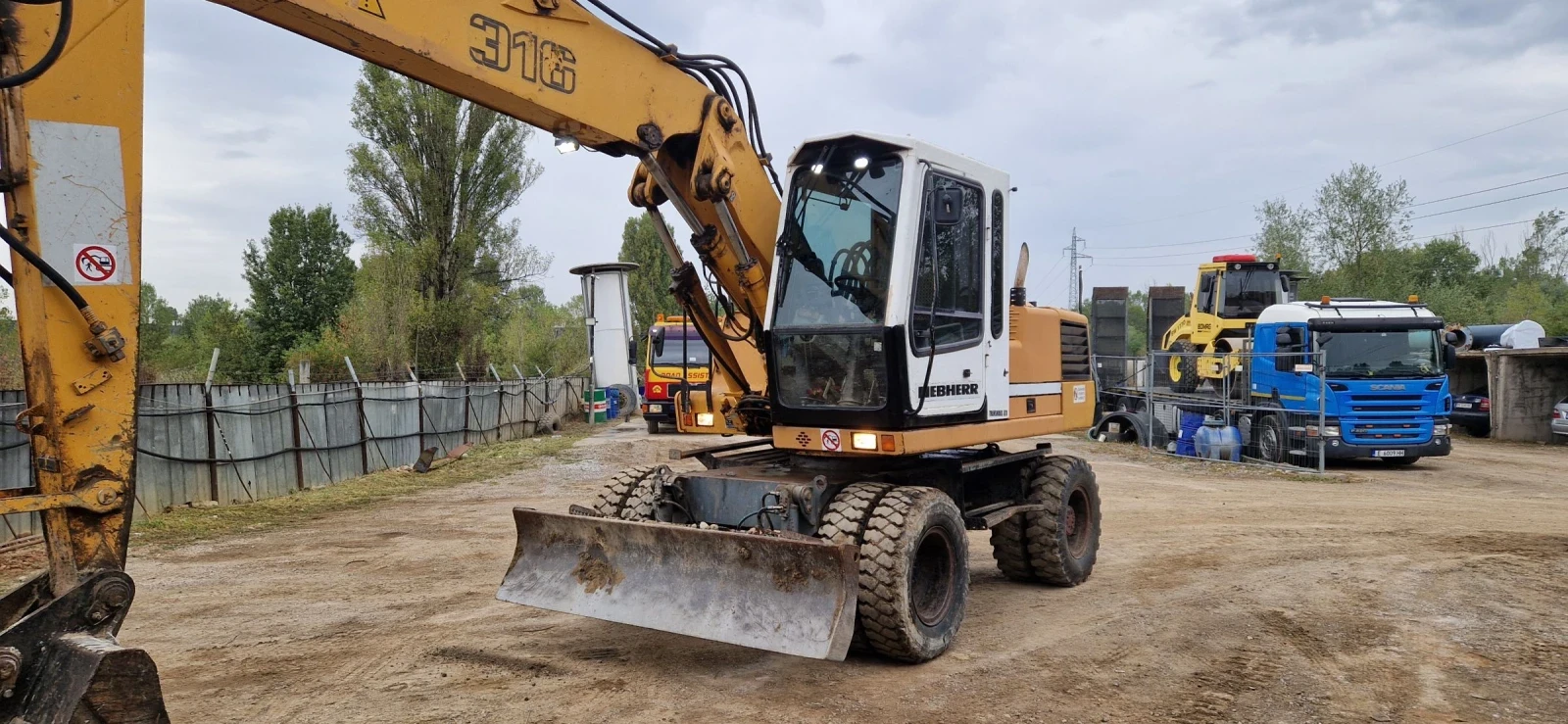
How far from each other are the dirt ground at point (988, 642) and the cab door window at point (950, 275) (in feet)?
5.84

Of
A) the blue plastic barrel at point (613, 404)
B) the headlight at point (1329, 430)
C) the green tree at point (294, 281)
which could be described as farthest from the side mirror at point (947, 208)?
the green tree at point (294, 281)

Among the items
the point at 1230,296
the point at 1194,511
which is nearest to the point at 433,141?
the point at 1230,296

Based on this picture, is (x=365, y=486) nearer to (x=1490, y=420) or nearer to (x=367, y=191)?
(x=367, y=191)

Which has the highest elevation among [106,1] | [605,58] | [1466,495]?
[605,58]

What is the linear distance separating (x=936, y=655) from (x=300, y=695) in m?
3.19

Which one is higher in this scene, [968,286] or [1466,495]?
[968,286]

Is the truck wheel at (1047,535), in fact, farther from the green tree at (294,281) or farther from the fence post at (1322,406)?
the green tree at (294,281)

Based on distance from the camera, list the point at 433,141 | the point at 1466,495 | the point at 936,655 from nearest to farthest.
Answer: the point at 936,655, the point at 1466,495, the point at 433,141

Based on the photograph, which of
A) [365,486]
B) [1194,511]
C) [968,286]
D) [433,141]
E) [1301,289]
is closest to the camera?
[968,286]

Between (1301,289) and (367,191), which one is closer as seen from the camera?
(367,191)

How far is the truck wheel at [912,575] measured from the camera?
486 cm

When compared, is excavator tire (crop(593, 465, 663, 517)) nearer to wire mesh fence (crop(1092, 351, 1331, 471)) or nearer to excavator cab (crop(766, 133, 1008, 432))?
excavator cab (crop(766, 133, 1008, 432))

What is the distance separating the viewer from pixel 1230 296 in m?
19.0

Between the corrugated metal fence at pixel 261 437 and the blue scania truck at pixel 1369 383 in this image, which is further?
the blue scania truck at pixel 1369 383
